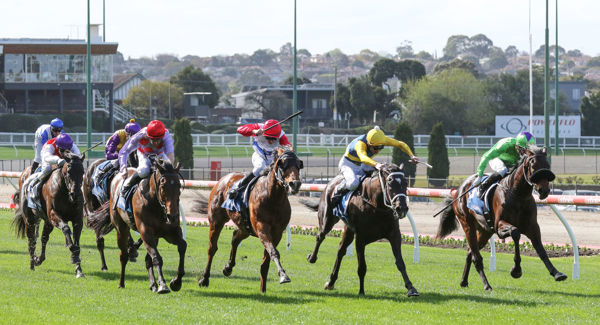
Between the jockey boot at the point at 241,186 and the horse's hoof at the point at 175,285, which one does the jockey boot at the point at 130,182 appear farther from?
the horse's hoof at the point at 175,285

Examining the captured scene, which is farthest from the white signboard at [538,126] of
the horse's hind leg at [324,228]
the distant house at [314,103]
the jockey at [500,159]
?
the horse's hind leg at [324,228]

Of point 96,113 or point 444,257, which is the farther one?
point 96,113

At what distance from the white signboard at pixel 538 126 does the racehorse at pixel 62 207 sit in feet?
169

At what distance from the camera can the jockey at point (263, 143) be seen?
402 inches

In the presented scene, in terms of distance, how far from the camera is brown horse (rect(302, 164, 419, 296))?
9.03m

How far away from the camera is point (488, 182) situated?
1040cm

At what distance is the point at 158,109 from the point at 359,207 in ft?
279


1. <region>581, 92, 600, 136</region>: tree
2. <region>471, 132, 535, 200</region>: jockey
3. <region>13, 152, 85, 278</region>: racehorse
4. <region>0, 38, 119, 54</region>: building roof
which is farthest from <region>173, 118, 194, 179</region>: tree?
<region>581, 92, 600, 136</region>: tree

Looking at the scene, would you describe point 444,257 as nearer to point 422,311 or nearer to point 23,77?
point 422,311

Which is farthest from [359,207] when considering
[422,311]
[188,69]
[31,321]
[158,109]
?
[188,69]

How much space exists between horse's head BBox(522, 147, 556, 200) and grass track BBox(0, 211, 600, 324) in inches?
44.5

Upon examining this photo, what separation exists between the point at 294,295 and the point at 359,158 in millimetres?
1702

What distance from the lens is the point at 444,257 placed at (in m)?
13.6

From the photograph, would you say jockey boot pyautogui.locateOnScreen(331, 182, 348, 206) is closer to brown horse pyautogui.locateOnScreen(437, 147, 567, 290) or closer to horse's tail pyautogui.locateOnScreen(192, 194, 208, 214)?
brown horse pyautogui.locateOnScreen(437, 147, 567, 290)
